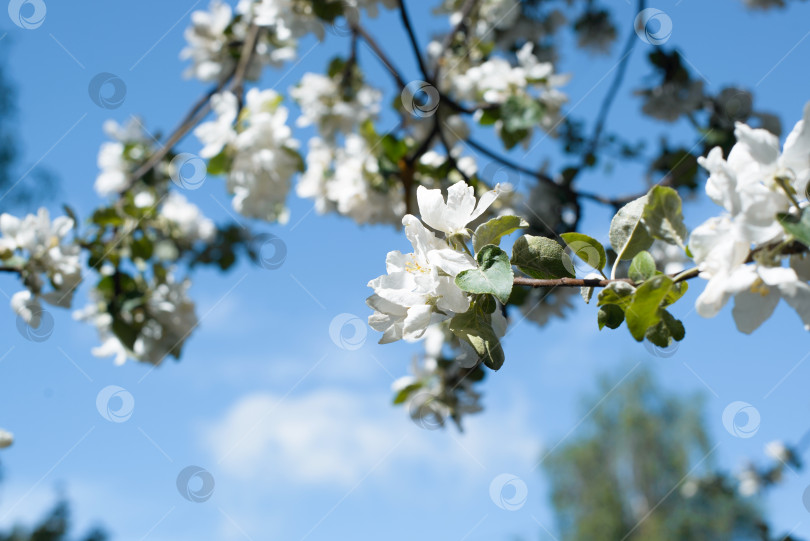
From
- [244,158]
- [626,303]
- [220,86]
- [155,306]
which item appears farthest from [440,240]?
[220,86]

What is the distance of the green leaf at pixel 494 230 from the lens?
0.68m

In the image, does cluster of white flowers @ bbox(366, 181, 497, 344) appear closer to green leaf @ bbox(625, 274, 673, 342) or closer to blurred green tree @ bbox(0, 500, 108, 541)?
green leaf @ bbox(625, 274, 673, 342)

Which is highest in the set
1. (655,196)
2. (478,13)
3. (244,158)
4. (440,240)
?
(478,13)

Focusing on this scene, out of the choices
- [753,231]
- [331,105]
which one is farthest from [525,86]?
[753,231]

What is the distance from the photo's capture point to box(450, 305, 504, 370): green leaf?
66 cm

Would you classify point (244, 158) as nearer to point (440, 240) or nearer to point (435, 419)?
point (435, 419)

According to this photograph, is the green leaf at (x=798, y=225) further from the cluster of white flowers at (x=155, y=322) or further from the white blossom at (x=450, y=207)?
the cluster of white flowers at (x=155, y=322)

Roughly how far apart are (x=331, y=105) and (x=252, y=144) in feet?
1.91

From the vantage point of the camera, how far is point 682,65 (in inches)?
91.4

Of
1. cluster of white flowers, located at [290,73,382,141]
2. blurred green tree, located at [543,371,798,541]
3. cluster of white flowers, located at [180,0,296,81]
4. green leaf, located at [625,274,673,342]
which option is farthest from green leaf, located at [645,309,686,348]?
blurred green tree, located at [543,371,798,541]

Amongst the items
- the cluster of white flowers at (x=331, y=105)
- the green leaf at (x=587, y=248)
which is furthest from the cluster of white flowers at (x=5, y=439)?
the cluster of white flowers at (x=331, y=105)

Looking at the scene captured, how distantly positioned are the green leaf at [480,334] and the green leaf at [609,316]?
0.34 feet

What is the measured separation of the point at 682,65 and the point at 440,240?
2.00 metres

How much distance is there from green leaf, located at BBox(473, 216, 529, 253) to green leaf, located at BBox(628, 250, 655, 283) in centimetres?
12
